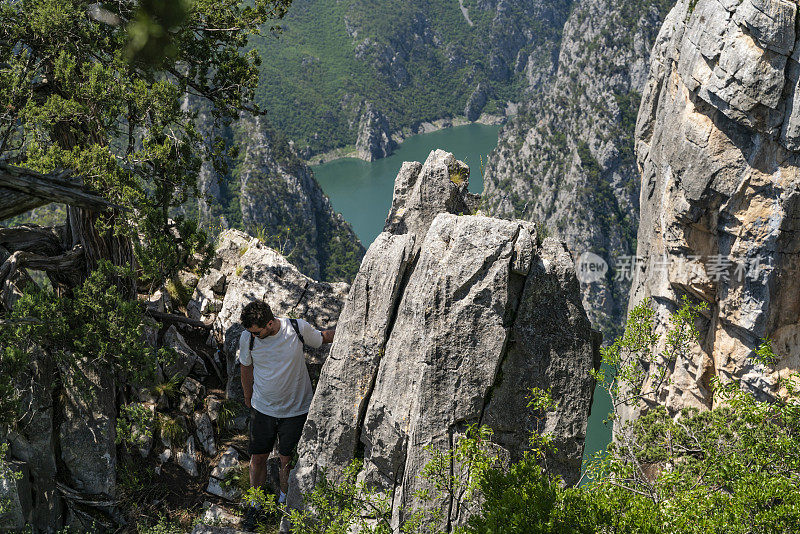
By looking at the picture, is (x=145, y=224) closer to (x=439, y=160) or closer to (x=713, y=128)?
(x=439, y=160)

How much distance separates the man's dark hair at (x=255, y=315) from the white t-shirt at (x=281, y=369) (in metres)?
0.24

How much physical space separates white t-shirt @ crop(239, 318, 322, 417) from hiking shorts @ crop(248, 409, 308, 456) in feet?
0.29

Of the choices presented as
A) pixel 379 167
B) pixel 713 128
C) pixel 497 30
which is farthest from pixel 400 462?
pixel 497 30

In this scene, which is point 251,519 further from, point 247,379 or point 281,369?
point 281,369

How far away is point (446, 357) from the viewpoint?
5.11m

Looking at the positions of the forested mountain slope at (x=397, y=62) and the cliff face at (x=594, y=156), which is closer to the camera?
the cliff face at (x=594, y=156)

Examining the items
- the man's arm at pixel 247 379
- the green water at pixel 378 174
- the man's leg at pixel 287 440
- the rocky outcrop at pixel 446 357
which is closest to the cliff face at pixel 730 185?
the rocky outcrop at pixel 446 357

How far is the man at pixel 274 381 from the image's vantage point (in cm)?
533

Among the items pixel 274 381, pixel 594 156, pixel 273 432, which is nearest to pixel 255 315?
pixel 274 381

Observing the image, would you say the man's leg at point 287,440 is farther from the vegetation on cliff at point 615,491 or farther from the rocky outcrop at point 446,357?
the vegetation on cliff at point 615,491

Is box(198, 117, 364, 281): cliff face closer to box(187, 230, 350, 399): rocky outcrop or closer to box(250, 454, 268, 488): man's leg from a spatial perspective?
box(187, 230, 350, 399): rocky outcrop

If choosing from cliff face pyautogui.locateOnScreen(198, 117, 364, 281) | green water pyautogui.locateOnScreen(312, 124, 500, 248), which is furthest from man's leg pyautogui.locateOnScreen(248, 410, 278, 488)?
green water pyautogui.locateOnScreen(312, 124, 500, 248)

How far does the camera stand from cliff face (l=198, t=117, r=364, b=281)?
197ft

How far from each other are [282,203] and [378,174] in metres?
52.2
